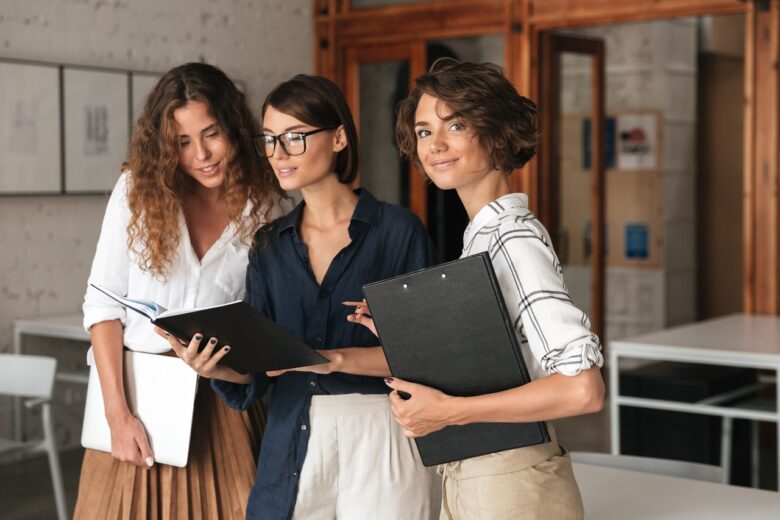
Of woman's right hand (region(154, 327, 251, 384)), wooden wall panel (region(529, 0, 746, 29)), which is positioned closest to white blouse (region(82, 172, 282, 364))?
woman's right hand (region(154, 327, 251, 384))

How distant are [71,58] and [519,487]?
4.44 metres

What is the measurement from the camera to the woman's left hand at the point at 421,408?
1.39 m

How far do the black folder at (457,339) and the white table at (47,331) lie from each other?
3.40 meters

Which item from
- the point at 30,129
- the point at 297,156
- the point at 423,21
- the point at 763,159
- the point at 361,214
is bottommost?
the point at 361,214

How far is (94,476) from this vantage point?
6.67ft

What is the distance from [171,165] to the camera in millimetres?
1964

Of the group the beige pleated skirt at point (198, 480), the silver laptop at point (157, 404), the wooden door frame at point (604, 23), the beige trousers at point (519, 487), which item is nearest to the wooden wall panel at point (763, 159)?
the wooden door frame at point (604, 23)

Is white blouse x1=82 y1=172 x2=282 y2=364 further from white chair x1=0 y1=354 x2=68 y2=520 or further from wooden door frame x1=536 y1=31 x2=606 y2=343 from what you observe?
wooden door frame x1=536 y1=31 x2=606 y2=343

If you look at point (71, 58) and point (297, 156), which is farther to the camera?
point (71, 58)

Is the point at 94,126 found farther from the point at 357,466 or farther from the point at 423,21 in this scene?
the point at 357,466

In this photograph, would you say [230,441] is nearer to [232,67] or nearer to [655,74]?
[232,67]

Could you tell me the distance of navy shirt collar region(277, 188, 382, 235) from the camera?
1821mm

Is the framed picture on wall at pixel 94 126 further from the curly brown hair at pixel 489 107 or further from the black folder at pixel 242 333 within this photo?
the curly brown hair at pixel 489 107

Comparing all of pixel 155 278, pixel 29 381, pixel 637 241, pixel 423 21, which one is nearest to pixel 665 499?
pixel 155 278
